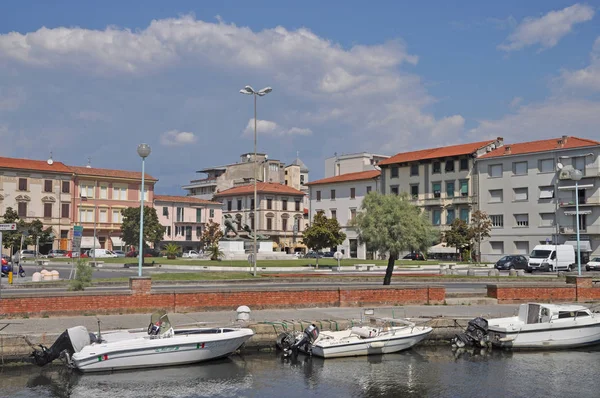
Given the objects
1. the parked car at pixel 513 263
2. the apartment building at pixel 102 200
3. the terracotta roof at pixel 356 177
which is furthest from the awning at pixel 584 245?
the apartment building at pixel 102 200

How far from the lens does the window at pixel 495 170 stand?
3287 inches

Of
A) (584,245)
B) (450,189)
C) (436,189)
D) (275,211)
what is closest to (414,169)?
(436,189)

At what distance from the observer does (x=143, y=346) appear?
19.8m

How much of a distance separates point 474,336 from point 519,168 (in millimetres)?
62686

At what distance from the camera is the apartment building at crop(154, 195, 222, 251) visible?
A: 109875 millimetres

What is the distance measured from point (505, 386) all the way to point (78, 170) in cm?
9169

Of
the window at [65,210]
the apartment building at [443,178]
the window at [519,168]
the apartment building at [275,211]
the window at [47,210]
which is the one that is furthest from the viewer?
the apartment building at [275,211]

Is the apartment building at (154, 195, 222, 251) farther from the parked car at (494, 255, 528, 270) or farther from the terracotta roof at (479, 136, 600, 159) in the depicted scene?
the parked car at (494, 255, 528, 270)

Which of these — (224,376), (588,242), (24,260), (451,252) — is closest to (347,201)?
(451,252)

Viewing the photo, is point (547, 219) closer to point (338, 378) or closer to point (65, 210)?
point (338, 378)

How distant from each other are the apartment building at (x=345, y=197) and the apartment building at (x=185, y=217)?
18829 mm

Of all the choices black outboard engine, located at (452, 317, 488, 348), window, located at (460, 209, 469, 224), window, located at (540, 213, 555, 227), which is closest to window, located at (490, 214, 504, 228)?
window, located at (460, 209, 469, 224)

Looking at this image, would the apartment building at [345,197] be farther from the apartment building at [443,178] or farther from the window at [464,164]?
the window at [464,164]

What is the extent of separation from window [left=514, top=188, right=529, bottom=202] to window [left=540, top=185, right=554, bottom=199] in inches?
78.3
